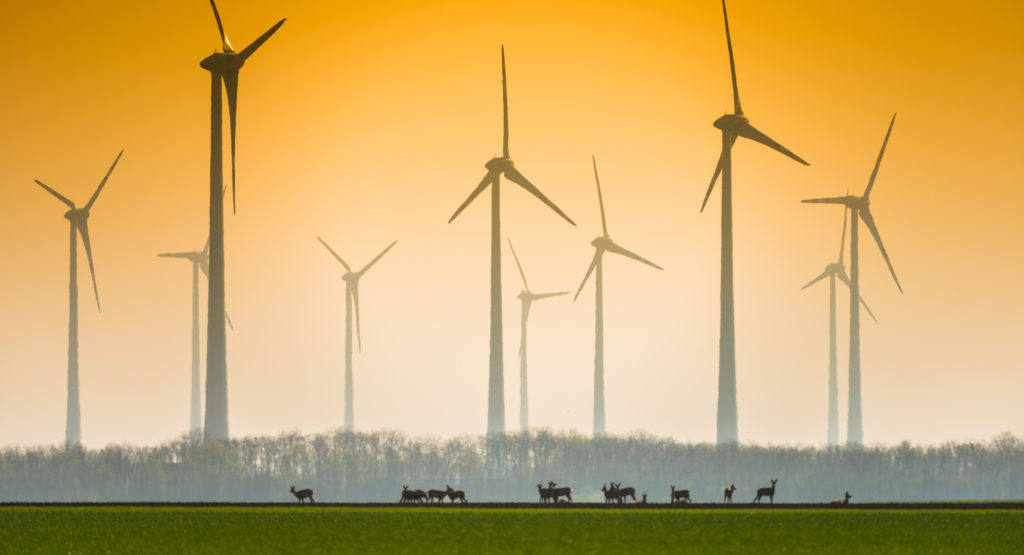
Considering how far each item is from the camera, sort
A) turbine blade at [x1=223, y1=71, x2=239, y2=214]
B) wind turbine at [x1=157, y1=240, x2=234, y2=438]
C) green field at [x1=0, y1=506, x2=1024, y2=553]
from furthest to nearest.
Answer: wind turbine at [x1=157, y1=240, x2=234, y2=438]
turbine blade at [x1=223, y1=71, x2=239, y2=214]
green field at [x1=0, y1=506, x2=1024, y2=553]

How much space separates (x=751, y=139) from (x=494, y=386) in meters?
29.2

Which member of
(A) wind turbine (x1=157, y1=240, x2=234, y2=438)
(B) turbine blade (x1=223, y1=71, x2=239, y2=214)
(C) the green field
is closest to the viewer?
(C) the green field

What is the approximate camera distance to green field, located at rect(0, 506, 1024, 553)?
2111 inches

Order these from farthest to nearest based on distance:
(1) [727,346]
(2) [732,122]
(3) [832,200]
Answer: (3) [832,200], (2) [732,122], (1) [727,346]

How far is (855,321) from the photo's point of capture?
481ft

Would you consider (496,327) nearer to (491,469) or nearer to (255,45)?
(491,469)

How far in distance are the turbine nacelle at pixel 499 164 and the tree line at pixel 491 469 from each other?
2395 cm

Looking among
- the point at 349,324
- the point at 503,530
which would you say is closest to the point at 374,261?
the point at 349,324

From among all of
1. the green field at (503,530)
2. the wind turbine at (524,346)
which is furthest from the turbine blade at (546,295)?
the green field at (503,530)

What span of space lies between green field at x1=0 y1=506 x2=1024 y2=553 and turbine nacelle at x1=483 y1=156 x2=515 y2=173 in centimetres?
7383

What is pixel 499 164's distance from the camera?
5566 inches

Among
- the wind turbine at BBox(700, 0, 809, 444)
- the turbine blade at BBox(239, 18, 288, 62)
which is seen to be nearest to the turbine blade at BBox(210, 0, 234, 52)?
the turbine blade at BBox(239, 18, 288, 62)

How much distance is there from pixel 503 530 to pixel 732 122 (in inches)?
3186

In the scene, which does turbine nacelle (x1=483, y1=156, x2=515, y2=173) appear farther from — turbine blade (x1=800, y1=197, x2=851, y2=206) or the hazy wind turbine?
turbine blade (x1=800, y1=197, x2=851, y2=206)
